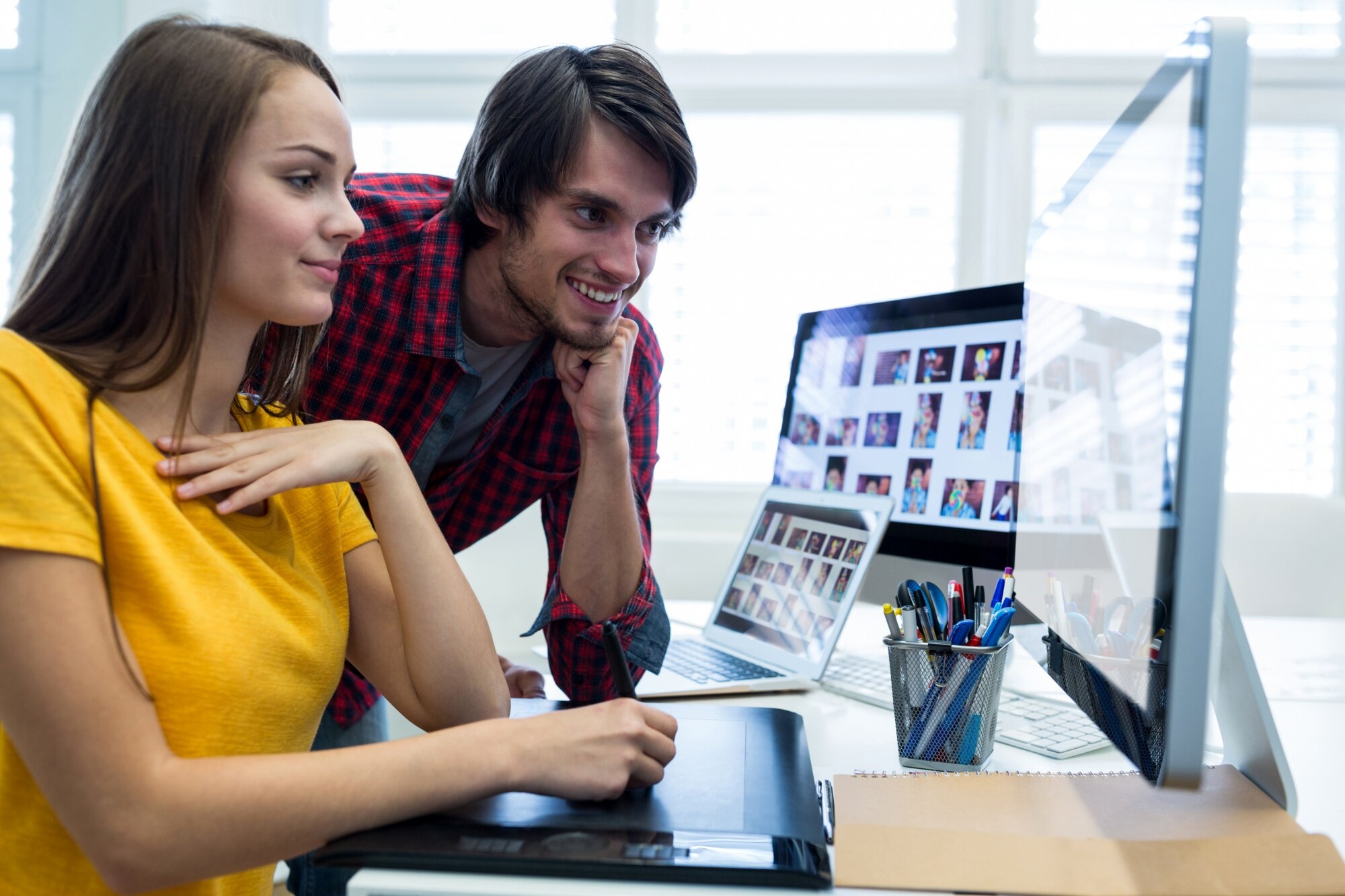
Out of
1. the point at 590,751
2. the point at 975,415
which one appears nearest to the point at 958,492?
the point at 975,415

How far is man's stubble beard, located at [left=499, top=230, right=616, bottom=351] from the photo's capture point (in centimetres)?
127

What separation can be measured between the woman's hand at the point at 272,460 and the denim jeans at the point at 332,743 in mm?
398

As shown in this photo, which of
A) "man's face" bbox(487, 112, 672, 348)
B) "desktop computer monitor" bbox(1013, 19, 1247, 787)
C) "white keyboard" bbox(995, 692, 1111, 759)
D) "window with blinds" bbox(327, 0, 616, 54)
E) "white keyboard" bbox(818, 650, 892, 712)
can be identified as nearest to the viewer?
"desktop computer monitor" bbox(1013, 19, 1247, 787)

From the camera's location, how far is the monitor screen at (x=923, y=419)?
129 cm

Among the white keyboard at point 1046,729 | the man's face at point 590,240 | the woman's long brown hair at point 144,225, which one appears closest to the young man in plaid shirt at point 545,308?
the man's face at point 590,240

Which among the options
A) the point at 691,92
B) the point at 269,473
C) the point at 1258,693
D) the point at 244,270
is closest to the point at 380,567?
the point at 269,473

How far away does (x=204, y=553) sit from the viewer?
0.72m

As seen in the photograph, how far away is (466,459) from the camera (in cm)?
135

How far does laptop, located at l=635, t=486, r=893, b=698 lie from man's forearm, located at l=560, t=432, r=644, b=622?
115 mm

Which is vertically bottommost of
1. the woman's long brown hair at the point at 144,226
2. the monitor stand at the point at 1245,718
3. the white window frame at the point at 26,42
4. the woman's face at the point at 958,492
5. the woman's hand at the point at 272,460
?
the monitor stand at the point at 1245,718

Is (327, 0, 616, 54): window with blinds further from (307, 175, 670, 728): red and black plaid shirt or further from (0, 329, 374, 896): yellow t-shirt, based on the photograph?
(0, 329, 374, 896): yellow t-shirt

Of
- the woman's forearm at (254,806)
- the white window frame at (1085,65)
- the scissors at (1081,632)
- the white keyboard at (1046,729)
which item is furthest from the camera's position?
the white window frame at (1085,65)

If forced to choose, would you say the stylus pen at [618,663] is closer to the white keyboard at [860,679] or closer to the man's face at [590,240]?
the white keyboard at [860,679]

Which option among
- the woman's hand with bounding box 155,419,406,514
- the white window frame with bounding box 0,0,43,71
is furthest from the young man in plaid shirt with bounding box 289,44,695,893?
the white window frame with bounding box 0,0,43,71
